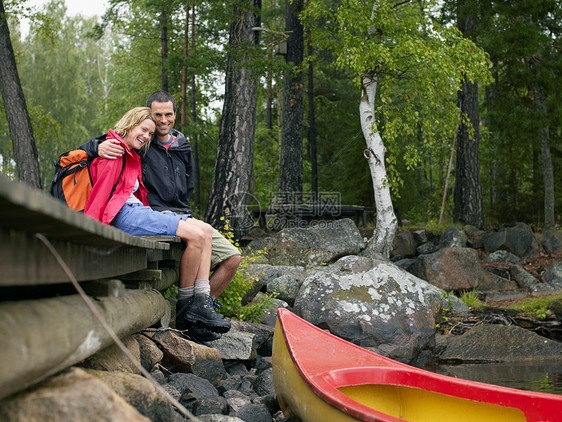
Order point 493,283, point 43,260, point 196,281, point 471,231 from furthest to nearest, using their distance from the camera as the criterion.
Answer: point 471,231 < point 493,283 < point 196,281 < point 43,260

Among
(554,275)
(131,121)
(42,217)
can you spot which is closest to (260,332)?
(131,121)

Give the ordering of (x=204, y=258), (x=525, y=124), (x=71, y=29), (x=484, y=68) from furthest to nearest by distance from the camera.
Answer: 1. (x=71, y=29)
2. (x=525, y=124)
3. (x=484, y=68)
4. (x=204, y=258)

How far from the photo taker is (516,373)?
21.8ft

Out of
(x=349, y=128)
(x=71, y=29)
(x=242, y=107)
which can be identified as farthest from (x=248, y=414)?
(x=71, y=29)

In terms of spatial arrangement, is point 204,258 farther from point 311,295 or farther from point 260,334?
point 311,295

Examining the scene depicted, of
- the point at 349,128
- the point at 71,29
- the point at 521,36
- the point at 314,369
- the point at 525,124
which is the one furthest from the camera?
the point at 71,29

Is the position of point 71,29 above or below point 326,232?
above

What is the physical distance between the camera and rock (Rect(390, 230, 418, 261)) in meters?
12.9

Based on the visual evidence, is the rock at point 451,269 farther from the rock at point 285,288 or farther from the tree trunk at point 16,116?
the tree trunk at point 16,116

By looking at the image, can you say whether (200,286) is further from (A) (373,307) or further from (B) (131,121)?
(A) (373,307)

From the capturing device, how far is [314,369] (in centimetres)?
362

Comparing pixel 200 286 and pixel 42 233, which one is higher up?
pixel 42 233

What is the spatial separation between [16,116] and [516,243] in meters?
10.5

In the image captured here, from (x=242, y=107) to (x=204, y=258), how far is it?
6712mm
